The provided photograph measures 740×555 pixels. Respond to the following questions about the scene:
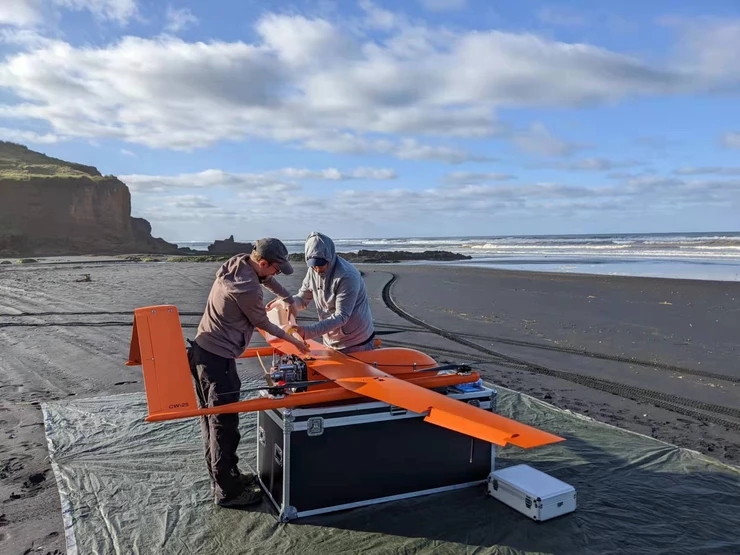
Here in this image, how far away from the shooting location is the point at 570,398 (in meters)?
6.16

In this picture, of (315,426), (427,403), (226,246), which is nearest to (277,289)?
(315,426)

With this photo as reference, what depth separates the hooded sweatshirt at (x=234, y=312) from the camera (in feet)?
11.7

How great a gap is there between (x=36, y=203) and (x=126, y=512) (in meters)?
60.0

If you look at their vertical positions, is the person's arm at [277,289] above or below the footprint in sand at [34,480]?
above

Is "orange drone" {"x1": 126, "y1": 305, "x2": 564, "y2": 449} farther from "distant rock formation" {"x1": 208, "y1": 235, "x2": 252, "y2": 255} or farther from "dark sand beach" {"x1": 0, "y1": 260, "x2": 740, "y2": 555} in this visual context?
"distant rock formation" {"x1": 208, "y1": 235, "x2": 252, "y2": 255}

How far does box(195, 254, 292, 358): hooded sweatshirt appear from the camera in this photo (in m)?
3.57

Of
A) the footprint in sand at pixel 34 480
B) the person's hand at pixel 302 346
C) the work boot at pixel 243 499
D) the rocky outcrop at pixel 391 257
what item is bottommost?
the footprint in sand at pixel 34 480

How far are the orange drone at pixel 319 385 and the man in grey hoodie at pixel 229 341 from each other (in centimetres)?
24

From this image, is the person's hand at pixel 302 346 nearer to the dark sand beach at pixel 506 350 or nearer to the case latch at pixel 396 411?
the case latch at pixel 396 411

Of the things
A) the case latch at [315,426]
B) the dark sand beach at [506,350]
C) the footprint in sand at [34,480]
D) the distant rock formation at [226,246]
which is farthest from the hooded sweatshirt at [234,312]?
the distant rock formation at [226,246]

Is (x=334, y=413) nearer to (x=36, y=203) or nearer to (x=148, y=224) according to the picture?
(x=36, y=203)

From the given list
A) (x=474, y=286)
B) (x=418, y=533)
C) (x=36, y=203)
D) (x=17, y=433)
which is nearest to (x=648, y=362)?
(x=418, y=533)

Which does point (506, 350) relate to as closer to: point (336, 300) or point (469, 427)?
point (336, 300)

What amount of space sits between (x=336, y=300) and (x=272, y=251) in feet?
3.30
